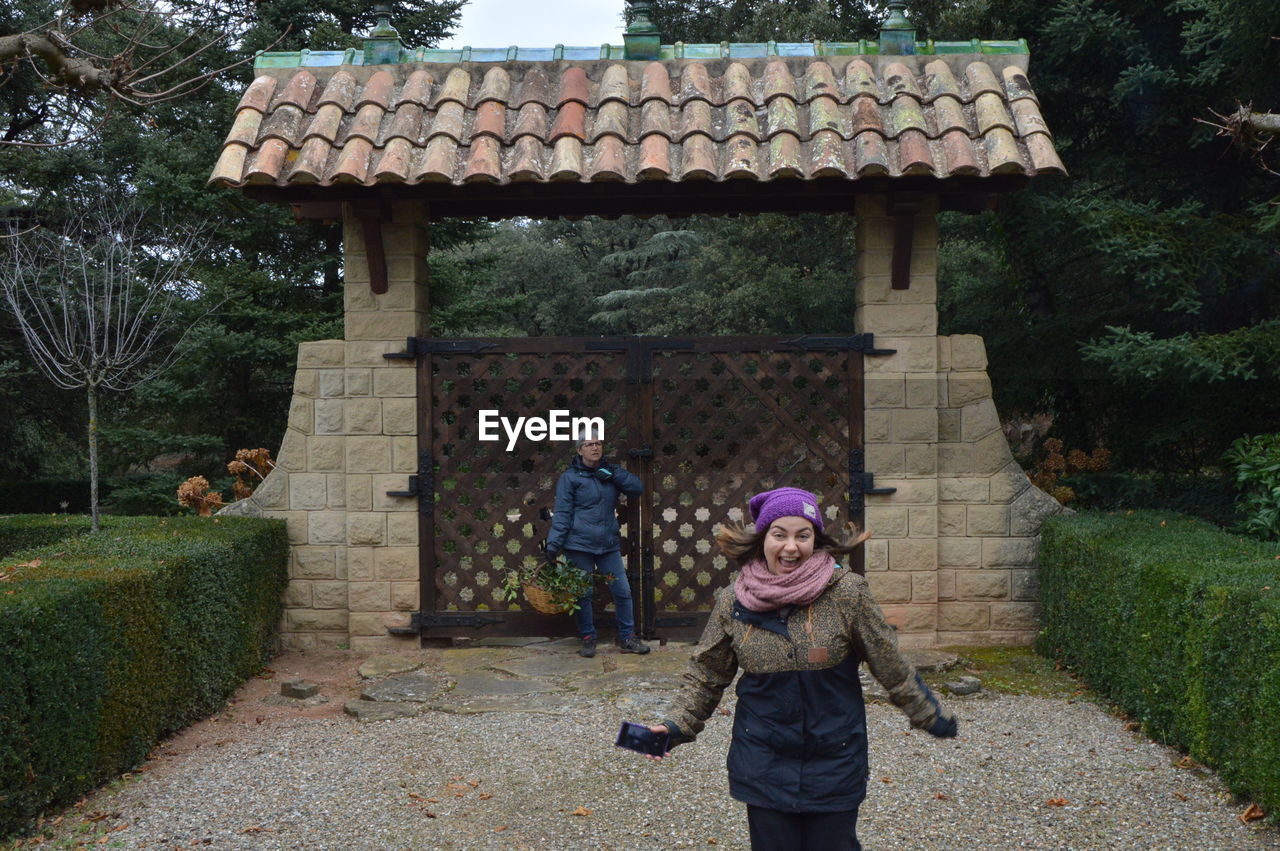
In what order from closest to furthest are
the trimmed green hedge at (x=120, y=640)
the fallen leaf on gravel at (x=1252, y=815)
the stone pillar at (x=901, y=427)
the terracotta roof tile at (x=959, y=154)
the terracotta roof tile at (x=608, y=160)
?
the trimmed green hedge at (x=120, y=640)
the fallen leaf on gravel at (x=1252, y=815)
the terracotta roof tile at (x=959, y=154)
the terracotta roof tile at (x=608, y=160)
the stone pillar at (x=901, y=427)

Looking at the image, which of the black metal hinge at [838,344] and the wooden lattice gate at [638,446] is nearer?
the black metal hinge at [838,344]

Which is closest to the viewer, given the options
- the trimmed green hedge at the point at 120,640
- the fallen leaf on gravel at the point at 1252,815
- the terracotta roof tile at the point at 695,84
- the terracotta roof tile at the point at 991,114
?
the trimmed green hedge at the point at 120,640

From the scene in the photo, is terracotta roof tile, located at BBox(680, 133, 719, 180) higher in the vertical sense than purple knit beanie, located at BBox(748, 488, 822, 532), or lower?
higher

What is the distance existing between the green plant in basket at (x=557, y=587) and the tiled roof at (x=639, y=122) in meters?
2.57

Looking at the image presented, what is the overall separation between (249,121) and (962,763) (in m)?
5.88

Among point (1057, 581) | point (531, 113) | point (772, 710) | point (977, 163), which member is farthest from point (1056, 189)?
point (772, 710)

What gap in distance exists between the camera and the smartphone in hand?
3309 millimetres

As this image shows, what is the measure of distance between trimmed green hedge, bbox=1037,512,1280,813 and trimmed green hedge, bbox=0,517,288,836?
4.84 m

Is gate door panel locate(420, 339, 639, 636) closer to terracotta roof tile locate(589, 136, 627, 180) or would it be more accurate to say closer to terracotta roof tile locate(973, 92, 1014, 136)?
terracotta roof tile locate(589, 136, 627, 180)

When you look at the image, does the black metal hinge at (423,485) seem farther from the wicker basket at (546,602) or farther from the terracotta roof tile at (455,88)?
the terracotta roof tile at (455,88)

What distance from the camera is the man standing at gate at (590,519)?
24.9 ft

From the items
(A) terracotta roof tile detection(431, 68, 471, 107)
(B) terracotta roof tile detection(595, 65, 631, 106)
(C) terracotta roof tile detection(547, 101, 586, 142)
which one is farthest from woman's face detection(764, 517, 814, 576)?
(A) terracotta roof tile detection(431, 68, 471, 107)

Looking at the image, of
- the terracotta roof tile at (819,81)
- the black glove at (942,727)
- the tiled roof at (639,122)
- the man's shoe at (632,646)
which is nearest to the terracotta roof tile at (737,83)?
the tiled roof at (639,122)

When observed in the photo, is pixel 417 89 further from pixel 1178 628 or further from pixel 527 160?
pixel 1178 628
